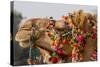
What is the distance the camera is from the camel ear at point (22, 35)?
1978 millimetres

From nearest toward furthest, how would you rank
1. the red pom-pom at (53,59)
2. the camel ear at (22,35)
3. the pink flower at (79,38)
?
1. the camel ear at (22,35)
2. the red pom-pom at (53,59)
3. the pink flower at (79,38)

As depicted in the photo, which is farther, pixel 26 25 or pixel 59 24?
pixel 59 24

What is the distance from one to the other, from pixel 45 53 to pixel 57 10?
1.49 ft

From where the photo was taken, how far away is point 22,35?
200 centimetres

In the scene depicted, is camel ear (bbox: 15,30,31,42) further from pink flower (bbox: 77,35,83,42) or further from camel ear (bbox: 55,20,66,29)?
pink flower (bbox: 77,35,83,42)

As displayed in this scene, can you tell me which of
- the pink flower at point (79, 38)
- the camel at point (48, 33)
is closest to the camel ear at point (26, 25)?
the camel at point (48, 33)

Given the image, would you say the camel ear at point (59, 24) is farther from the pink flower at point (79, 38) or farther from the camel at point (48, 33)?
the pink flower at point (79, 38)

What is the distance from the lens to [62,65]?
2.16m

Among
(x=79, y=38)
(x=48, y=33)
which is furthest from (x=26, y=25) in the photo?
(x=79, y=38)

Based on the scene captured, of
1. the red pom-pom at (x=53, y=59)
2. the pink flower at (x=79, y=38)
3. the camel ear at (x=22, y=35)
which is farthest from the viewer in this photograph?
the pink flower at (x=79, y=38)

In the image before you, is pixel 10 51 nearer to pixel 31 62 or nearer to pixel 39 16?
pixel 31 62

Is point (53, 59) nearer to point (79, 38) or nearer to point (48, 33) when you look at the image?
point (48, 33)
